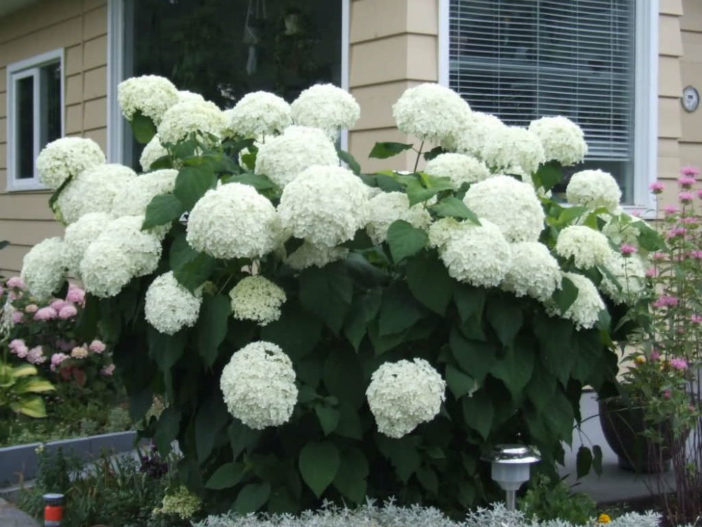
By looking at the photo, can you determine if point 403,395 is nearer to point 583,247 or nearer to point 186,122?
point 583,247

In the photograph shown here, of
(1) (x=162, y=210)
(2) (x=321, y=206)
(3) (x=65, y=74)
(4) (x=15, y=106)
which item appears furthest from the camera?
(4) (x=15, y=106)

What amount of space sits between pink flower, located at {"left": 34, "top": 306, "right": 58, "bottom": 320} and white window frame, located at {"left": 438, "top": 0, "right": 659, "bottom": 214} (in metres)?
3.82

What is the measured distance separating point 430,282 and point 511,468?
65 centimetres

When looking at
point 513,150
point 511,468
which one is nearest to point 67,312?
point 513,150

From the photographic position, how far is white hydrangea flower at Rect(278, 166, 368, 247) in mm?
3293

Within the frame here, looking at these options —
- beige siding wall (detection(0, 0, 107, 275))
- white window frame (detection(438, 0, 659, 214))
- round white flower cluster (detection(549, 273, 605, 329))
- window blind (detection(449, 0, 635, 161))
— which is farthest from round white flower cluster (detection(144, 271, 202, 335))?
beige siding wall (detection(0, 0, 107, 275))

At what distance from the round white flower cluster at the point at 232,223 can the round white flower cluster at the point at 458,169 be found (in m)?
0.71

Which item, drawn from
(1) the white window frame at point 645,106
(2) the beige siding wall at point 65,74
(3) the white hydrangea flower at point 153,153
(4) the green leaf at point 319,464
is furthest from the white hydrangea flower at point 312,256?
(2) the beige siding wall at point 65,74

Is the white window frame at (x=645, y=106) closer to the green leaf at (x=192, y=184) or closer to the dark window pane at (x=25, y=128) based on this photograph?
the green leaf at (x=192, y=184)

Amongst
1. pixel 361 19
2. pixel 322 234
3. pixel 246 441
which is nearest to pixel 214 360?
pixel 246 441

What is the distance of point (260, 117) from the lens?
395cm

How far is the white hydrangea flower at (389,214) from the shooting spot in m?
3.53

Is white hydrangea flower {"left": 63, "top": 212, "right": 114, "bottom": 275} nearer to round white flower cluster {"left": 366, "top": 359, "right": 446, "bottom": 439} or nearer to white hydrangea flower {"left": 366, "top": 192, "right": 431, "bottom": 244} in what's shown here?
white hydrangea flower {"left": 366, "top": 192, "right": 431, "bottom": 244}

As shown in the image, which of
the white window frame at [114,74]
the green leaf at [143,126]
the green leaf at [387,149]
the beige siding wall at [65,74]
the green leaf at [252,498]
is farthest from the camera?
the beige siding wall at [65,74]
